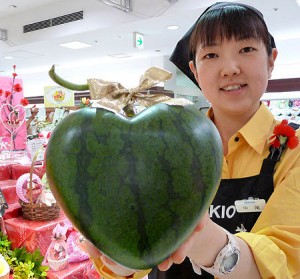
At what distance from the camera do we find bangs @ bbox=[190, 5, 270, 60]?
0.86 m

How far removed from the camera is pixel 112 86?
609mm

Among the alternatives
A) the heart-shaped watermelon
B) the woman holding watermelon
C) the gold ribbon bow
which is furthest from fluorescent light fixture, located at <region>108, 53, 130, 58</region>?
the heart-shaped watermelon

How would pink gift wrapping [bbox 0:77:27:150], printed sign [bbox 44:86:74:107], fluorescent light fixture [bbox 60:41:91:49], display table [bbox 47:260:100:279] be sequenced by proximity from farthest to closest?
1. fluorescent light fixture [bbox 60:41:91:49]
2. printed sign [bbox 44:86:74:107]
3. pink gift wrapping [bbox 0:77:27:150]
4. display table [bbox 47:260:100:279]

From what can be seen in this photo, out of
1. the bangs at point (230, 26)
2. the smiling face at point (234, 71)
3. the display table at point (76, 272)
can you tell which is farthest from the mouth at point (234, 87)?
the display table at point (76, 272)

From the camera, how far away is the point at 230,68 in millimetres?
821

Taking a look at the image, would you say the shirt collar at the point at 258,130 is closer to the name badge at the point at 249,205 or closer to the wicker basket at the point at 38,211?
the name badge at the point at 249,205

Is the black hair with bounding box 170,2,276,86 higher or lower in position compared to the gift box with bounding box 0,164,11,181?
higher

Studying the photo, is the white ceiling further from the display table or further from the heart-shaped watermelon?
the heart-shaped watermelon

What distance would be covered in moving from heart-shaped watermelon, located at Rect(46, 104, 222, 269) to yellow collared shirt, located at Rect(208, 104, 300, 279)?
11.6 inches

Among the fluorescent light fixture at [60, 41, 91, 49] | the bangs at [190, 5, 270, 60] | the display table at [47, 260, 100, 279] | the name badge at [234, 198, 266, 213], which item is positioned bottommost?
the display table at [47, 260, 100, 279]

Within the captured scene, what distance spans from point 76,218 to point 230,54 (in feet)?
1.84

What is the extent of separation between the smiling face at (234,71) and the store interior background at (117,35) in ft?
12.1

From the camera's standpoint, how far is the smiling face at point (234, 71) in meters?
0.84

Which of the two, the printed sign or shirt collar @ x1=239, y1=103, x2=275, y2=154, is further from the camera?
the printed sign
